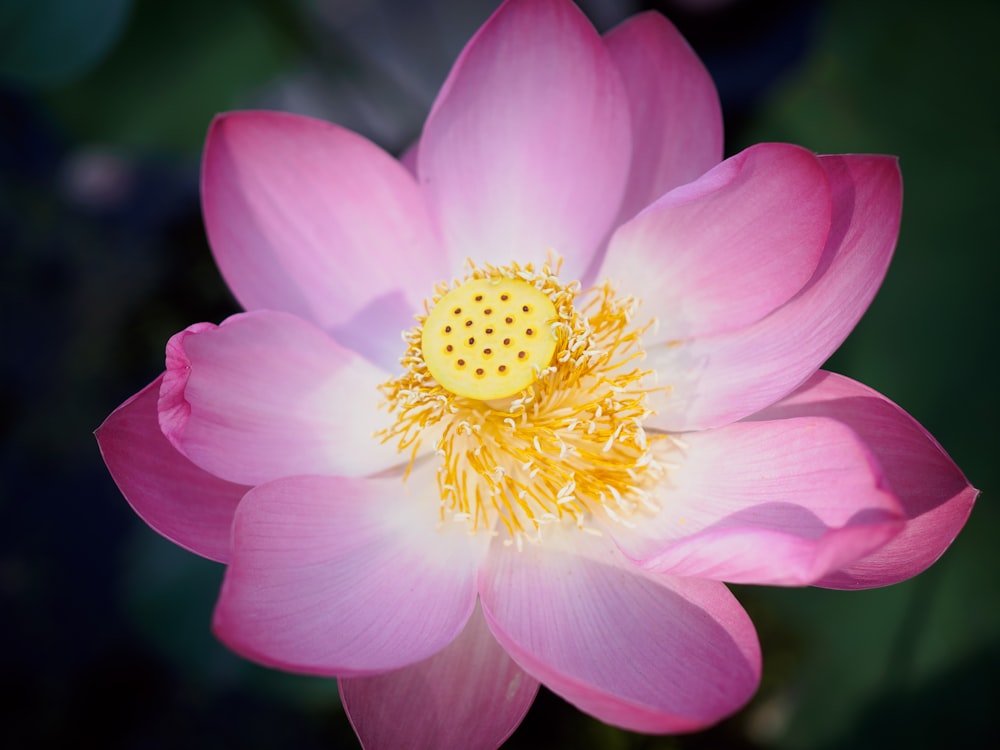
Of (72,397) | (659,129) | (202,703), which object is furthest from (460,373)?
(72,397)

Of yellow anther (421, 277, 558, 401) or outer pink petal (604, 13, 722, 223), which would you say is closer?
yellow anther (421, 277, 558, 401)

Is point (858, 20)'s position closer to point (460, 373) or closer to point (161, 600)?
point (460, 373)

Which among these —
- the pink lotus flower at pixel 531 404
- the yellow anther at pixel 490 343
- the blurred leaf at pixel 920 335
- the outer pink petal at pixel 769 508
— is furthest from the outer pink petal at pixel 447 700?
the blurred leaf at pixel 920 335

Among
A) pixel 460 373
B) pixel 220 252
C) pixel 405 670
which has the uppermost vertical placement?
pixel 220 252

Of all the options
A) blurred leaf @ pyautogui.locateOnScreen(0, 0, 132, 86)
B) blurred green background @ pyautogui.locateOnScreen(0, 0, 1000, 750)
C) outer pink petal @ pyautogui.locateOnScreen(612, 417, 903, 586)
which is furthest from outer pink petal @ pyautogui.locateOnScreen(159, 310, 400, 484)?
blurred leaf @ pyautogui.locateOnScreen(0, 0, 132, 86)

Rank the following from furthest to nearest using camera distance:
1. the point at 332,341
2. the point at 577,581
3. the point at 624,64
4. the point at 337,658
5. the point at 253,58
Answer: the point at 253,58 < the point at 624,64 < the point at 332,341 < the point at 577,581 < the point at 337,658

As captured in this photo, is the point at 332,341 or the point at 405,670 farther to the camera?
the point at 332,341

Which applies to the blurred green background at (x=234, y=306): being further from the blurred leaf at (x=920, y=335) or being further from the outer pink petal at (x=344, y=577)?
the outer pink petal at (x=344, y=577)

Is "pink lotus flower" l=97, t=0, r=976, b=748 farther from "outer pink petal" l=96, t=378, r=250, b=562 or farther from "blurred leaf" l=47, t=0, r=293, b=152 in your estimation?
"blurred leaf" l=47, t=0, r=293, b=152
